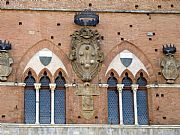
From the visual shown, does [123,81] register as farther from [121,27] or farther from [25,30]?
[25,30]

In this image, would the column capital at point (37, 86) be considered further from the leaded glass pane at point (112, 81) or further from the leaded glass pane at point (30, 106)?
the leaded glass pane at point (112, 81)

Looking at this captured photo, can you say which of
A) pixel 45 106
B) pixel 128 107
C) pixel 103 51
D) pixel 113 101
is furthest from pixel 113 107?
pixel 45 106

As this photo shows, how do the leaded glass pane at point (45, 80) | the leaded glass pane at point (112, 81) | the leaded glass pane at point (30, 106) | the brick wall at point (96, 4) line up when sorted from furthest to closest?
the brick wall at point (96, 4), the leaded glass pane at point (112, 81), the leaded glass pane at point (45, 80), the leaded glass pane at point (30, 106)

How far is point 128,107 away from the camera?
21.8 m

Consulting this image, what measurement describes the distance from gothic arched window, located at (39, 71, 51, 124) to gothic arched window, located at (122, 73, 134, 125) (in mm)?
2497

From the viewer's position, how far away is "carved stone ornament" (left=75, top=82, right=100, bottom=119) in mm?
21391

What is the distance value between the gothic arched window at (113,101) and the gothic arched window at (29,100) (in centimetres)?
250

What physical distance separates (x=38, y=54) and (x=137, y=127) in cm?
411

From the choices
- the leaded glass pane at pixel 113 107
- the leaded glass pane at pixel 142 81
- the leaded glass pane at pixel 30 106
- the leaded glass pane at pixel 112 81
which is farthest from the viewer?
the leaded glass pane at pixel 142 81

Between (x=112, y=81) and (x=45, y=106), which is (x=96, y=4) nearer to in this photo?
(x=112, y=81)

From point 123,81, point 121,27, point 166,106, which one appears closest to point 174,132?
point 166,106

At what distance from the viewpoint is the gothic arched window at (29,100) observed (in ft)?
69.8

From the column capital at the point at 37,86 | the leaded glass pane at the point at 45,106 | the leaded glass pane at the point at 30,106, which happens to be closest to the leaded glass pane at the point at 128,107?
the leaded glass pane at the point at 45,106

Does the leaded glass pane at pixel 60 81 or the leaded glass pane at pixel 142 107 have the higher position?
the leaded glass pane at pixel 60 81
